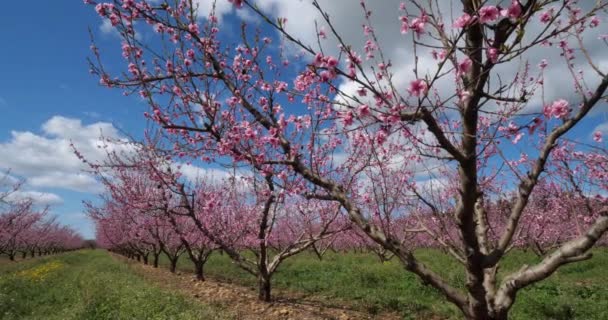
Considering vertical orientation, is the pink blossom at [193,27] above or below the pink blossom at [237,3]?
above

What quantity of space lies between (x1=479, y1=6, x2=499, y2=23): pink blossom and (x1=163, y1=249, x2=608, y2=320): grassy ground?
8.90 metres

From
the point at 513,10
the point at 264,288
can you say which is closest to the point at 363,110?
the point at 513,10

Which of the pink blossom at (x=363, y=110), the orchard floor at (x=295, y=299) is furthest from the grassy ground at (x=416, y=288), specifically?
the pink blossom at (x=363, y=110)

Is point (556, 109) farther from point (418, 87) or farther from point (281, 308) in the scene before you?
point (281, 308)

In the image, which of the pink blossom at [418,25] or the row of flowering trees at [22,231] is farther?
the row of flowering trees at [22,231]

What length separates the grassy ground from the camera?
10.1 meters

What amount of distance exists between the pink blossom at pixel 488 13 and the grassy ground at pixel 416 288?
890 cm

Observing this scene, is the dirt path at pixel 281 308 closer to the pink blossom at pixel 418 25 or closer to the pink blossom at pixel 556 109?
the pink blossom at pixel 556 109

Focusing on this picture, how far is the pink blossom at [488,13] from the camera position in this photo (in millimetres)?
2650

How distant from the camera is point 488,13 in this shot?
267cm

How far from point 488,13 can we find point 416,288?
12.6 m

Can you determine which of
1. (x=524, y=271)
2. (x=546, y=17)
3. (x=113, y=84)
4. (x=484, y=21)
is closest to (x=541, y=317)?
(x=524, y=271)

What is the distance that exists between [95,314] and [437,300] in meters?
9.13

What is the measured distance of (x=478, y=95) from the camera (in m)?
3.37
